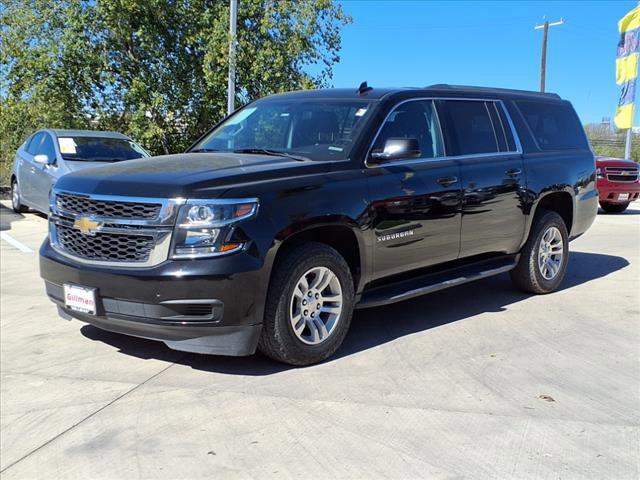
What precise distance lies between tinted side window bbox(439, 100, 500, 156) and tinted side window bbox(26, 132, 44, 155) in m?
8.43

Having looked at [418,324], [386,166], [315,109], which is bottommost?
[418,324]

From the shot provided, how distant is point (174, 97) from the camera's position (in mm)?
16875

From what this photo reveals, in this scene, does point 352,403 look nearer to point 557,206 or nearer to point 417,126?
point 417,126

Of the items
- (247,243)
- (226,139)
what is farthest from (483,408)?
(226,139)

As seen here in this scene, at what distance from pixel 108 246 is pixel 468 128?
3.29 m

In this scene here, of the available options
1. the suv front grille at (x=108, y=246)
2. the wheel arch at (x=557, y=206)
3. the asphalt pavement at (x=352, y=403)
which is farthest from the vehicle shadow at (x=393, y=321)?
the suv front grille at (x=108, y=246)

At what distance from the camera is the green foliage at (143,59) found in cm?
1597

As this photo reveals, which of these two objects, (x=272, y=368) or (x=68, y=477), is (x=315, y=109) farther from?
(x=68, y=477)

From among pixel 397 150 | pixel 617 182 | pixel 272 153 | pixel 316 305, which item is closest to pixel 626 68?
pixel 617 182

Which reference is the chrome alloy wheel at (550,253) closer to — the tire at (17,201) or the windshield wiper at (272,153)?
the windshield wiper at (272,153)

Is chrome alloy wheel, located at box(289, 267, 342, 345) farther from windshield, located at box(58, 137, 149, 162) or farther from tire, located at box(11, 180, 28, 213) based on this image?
tire, located at box(11, 180, 28, 213)

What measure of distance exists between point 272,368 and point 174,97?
13.8 metres

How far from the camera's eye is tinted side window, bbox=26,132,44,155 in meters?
Result: 11.5

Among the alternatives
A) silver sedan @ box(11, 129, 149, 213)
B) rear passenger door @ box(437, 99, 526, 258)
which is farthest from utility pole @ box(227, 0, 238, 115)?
rear passenger door @ box(437, 99, 526, 258)
